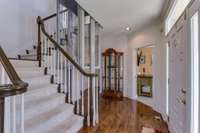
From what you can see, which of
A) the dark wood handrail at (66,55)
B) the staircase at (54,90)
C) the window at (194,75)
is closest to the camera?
the window at (194,75)

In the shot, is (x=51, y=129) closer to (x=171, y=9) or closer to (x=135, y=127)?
(x=135, y=127)

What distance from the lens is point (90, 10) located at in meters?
4.43

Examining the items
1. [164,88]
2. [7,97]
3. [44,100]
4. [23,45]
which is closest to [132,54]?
[164,88]

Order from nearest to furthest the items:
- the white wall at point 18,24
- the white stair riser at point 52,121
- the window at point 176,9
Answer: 1. the white stair riser at point 52,121
2. the window at point 176,9
3. the white wall at point 18,24

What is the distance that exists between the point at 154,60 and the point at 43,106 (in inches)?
165

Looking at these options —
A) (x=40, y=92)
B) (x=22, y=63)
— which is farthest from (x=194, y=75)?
(x=22, y=63)

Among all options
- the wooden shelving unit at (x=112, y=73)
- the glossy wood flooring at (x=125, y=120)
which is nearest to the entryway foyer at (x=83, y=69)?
the glossy wood flooring at (x=125, y=120)

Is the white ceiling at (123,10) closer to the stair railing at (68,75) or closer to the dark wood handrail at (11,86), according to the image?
the stair railing at (68,75)

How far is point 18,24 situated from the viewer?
482cm

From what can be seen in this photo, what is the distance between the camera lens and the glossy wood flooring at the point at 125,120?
4.08m

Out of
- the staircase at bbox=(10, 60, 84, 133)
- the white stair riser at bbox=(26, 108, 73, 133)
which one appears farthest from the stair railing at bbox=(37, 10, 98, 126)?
the white stair riser at bbox=(26, 108, 73, 133)

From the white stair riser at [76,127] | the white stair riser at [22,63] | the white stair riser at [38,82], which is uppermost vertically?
the white stair riser at [22,63]

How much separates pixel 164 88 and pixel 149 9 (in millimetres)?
2143

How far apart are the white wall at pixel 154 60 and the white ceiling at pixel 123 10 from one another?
0.61m
